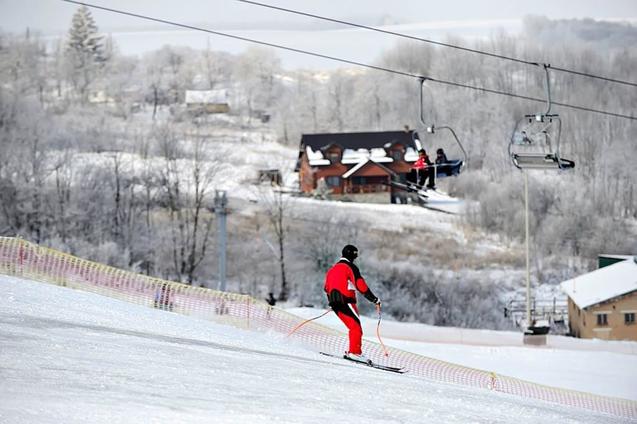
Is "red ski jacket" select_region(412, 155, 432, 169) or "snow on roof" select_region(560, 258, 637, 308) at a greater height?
"red ski jacket" select_region(412, 155, 432, 169)

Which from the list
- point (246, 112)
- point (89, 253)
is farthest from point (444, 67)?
point (89, 253)

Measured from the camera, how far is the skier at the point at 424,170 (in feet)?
34.0

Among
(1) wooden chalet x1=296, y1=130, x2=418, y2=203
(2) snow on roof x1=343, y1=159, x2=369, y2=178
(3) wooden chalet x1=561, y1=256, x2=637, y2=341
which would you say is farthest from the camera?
(2) snow on roof x1=343, y1=159, x2=369, y2=178

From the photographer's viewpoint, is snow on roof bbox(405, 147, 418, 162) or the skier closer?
the skier

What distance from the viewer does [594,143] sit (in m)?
35.2

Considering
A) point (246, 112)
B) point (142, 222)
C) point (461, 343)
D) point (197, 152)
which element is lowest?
point (461, 343)

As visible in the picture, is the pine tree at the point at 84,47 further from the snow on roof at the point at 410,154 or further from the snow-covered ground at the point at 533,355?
the snow-covered ground at the point at 533,355

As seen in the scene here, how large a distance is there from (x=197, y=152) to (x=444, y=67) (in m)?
16.4

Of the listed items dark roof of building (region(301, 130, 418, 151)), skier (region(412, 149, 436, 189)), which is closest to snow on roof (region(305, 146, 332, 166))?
dark roof of building (region(301, 130, 418, 151))

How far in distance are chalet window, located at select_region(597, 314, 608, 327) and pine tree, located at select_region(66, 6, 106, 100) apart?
116 feet

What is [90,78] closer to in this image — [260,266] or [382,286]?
[260,266]

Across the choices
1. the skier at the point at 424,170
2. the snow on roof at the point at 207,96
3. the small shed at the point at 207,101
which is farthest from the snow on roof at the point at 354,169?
the skier at the point at 424,170

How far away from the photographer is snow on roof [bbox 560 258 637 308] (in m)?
20.2

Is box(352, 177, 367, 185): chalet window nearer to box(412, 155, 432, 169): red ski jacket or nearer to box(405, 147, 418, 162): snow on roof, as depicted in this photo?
box(405, 147, 418, 162): snow on roof
